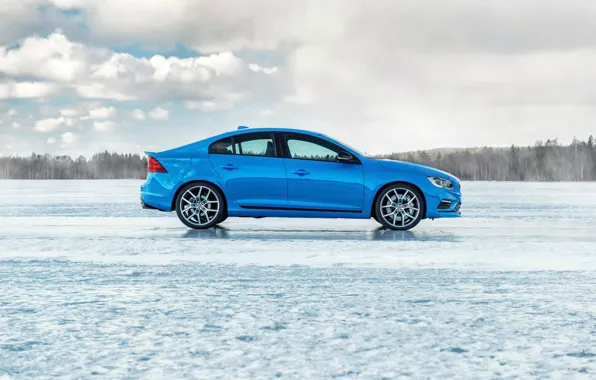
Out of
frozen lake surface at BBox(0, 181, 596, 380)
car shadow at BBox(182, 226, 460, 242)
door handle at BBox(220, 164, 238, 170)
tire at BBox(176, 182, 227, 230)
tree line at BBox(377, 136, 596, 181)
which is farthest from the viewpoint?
tree line at BBox(377, 136, 596, 181)

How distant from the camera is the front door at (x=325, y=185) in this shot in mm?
11336

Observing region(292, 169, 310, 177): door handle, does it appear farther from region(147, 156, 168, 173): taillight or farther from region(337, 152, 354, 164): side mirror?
region(147, 156, 168, 173): taillight

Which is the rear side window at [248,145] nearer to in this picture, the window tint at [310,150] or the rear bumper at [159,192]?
the window tint at [310,150]

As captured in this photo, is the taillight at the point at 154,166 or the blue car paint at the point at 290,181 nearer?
the blue car paint at the point at 290,181

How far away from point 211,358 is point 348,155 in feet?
26.5

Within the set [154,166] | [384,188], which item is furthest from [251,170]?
[384,188]

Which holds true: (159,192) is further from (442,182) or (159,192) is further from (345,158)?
(442,182)

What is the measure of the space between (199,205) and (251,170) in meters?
1.09

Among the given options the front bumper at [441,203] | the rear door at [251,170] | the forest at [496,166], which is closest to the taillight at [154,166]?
the rear door at [251,170]

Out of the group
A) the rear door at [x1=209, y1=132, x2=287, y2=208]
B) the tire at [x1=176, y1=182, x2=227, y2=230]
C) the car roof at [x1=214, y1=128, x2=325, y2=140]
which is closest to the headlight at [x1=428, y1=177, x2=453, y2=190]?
the car roof at [x1=214, y1=128, x2=325, y2=140]

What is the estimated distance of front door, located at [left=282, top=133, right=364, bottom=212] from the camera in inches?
446

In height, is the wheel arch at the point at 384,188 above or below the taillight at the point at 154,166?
below

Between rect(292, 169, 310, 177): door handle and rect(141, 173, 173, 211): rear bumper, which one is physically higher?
rect(292, 169, 310, 177): door handle

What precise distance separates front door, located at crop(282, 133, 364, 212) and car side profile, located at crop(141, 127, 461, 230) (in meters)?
0.02
